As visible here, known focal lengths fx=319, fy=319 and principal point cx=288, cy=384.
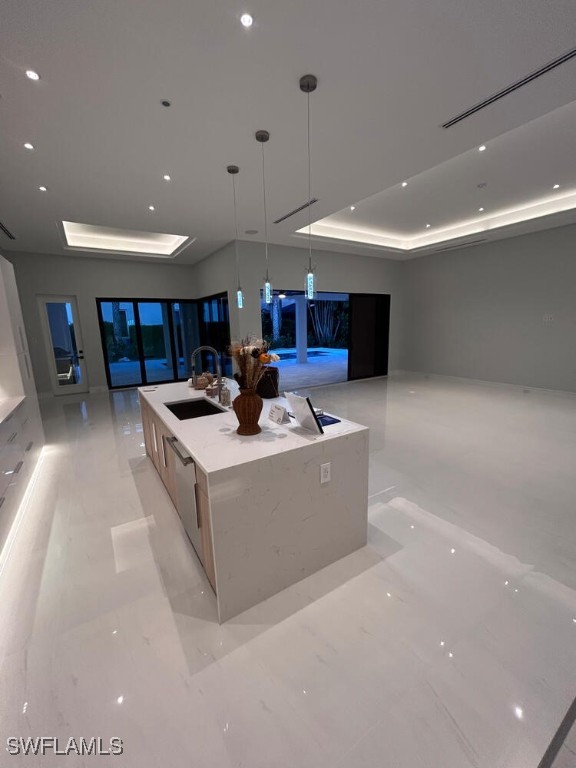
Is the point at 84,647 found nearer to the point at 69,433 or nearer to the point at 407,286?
the point at 69,433

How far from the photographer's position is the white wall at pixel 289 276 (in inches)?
248

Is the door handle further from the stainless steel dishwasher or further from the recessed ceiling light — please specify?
the recessed ceiling light

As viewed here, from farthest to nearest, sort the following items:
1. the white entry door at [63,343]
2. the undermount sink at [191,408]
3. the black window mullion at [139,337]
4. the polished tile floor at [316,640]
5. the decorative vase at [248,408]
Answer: the black window mullion at [139,337]
the white entry door at [63,343]
the undermount sink at [191,408]
the decorative vase at [248,408]
the polished tile floor at [316,640]

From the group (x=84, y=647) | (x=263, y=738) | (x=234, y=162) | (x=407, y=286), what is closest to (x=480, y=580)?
(x=263, y=738)

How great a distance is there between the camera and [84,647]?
5.29 feet

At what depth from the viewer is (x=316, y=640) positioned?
1612 millimetres

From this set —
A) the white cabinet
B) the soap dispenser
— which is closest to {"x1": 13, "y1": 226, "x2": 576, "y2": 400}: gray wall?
the white cabinet

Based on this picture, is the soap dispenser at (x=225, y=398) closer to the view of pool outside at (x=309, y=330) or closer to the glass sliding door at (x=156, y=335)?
the glass sliding door at (x=156, y=335)

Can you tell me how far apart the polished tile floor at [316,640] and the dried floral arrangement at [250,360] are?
129 centimetres

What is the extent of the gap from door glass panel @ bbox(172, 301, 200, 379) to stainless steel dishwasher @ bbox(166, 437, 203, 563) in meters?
6.69

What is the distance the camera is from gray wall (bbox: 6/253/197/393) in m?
6.64

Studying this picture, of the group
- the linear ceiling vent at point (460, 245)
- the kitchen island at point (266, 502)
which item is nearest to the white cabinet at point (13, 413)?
the kitchen island at point (266, 502)

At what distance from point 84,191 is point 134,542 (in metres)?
4.09

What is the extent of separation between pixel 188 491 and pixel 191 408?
1.32m
